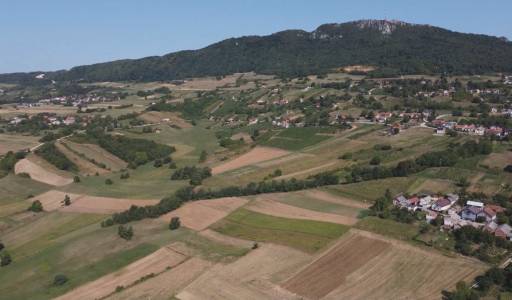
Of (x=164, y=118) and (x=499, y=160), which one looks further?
(x=164, y=118)

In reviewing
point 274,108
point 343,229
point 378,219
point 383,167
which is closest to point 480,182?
point 383,167

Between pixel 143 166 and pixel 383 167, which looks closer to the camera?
pixel 383 167

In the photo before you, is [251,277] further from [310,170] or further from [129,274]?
[310,170]

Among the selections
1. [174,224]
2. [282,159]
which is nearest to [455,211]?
[174,224]

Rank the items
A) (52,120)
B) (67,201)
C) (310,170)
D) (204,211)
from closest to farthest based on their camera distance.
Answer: (204,211) < (67,201) < (310,170) < (52,120)

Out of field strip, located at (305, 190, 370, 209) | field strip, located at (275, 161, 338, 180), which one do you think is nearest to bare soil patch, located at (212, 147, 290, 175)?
field strip, located at (275, 161, 338, 180)

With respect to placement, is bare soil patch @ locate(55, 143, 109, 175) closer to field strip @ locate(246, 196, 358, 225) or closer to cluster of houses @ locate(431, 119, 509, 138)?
field strip @ locate(246, 196, 358, 225)

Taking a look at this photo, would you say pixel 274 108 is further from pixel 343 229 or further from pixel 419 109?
pixel 343 229
